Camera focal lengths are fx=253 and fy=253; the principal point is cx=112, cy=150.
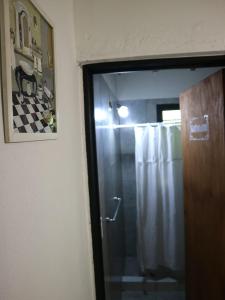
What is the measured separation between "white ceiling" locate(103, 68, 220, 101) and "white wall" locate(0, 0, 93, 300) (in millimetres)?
1715

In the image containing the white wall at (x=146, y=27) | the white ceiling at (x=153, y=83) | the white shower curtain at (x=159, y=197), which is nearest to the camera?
the white wall at (x=146, y=27)

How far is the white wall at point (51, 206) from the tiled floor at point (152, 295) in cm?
121

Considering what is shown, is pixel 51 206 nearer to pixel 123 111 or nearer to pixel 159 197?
pixel 159 197

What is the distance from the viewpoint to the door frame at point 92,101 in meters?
1.29

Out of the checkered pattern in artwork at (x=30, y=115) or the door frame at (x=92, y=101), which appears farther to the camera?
the door frame at (x=92, y=101)

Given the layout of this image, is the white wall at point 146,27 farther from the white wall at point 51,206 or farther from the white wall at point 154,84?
the white wall at point 154,84

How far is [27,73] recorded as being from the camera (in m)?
0.67

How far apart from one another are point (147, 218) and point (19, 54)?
229 centimetres

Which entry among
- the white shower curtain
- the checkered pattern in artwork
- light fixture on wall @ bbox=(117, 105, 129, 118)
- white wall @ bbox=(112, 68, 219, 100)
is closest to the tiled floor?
the white shower curtain

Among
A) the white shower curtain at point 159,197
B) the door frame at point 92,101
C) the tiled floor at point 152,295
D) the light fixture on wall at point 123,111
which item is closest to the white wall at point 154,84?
the light fixture on wall at point 123,111

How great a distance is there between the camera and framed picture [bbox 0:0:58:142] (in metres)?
0.57

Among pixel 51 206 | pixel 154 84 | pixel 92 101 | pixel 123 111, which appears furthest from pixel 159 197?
pixel 51 206

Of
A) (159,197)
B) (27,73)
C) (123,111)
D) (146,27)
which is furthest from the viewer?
(123,111)

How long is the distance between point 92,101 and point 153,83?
5.68 ft
